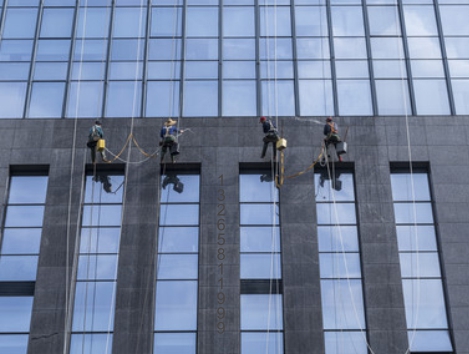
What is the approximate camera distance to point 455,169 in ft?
94.4

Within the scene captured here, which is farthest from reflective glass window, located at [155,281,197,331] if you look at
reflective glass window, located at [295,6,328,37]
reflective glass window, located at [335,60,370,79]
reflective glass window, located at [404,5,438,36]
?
reflective glass window, located at [404,5,438,36]

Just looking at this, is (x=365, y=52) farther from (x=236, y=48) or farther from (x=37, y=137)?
(x=37, y=137)

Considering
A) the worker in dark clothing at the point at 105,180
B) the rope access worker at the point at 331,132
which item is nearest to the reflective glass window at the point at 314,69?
the rope access worker at the point at 331,132

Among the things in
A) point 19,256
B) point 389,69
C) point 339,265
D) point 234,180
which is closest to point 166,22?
point 234,180

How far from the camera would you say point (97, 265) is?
27.2 meters

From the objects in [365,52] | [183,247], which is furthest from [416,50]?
[183,247]

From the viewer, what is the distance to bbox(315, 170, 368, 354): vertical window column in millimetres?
25891

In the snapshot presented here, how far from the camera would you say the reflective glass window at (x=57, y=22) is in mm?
32188

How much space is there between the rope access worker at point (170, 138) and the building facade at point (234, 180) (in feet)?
2.32

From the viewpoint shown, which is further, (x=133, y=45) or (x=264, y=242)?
(x=133, y=45)

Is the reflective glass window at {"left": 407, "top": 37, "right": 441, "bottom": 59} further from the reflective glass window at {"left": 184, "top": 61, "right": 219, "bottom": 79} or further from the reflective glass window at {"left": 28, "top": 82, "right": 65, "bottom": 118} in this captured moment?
the reflective glass window at {"left": 28, "top": 82, "right": 65, "bottom": 118}

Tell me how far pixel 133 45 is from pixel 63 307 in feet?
39.4

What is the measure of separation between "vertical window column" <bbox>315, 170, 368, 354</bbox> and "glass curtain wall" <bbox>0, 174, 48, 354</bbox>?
34.6ft

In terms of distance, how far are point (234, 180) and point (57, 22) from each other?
1117 cm
